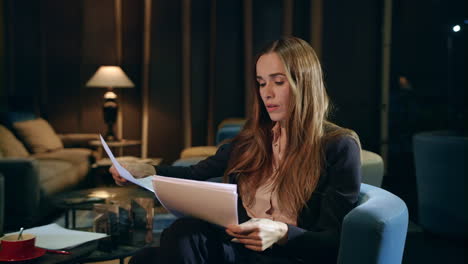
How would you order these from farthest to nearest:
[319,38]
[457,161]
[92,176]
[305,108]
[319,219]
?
[319,38]
[92,176]
[457,161]
[305,108]
[319,219]

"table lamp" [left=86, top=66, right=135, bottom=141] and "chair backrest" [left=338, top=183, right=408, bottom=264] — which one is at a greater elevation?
"table lamp" [left=86, top=66, right=135, bottom=141]

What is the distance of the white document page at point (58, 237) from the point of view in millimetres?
1609

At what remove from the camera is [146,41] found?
19.6 feet

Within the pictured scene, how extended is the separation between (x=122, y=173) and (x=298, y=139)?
565 mm

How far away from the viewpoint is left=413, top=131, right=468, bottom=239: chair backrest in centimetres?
325

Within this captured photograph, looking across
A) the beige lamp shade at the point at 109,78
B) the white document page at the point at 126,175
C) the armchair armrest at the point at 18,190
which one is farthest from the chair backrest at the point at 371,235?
the beige lamp shade at the point at 109,78

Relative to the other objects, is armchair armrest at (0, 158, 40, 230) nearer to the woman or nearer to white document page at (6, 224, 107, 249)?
white document page at (6, 224, 107, 249)

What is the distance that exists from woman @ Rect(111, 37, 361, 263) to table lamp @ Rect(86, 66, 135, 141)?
381 cm

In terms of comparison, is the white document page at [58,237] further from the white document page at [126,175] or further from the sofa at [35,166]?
the sofa at [35,166]

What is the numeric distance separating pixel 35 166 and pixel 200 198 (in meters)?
2.71

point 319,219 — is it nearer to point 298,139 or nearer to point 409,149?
point 298,139

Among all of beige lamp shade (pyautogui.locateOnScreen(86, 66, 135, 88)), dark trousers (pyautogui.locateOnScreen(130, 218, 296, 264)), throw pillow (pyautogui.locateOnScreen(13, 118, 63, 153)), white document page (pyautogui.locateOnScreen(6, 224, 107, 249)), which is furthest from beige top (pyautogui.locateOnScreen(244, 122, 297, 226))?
beige lamp shade (pyautogui.locateOnScreen(86, 66, 135, 88))

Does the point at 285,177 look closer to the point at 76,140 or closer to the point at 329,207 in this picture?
the point at 329,207

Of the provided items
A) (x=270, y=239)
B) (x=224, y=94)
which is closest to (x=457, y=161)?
(x=270, y=239)
